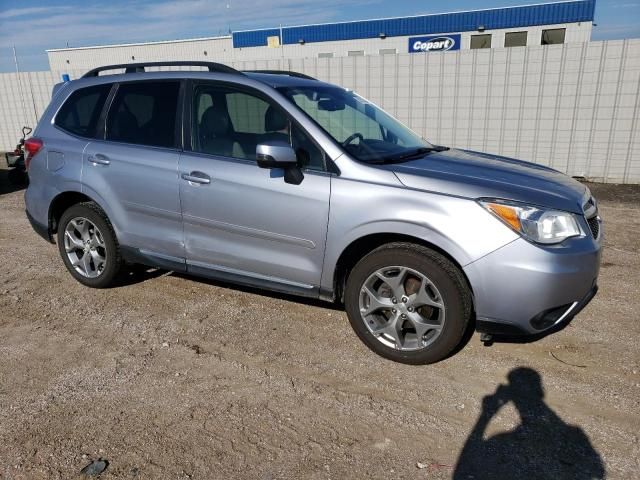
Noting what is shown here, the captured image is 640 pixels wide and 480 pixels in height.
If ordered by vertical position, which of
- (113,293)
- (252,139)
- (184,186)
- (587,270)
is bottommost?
(113,293)

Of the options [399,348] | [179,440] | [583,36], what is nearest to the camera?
[179,440]

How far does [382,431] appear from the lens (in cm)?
274

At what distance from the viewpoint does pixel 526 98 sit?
31.0 ft

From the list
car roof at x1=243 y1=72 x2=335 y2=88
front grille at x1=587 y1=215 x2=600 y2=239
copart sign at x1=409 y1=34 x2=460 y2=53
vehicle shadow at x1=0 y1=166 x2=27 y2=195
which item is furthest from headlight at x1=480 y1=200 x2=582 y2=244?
copart sign at x1=409 y1=34 x2=460 y2=53

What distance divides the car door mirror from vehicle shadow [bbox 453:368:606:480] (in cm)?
189

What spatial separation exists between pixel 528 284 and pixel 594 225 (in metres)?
0.88

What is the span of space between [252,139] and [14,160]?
8036 millimetres

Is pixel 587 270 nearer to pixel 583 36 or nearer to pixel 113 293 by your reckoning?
pixel 113 293

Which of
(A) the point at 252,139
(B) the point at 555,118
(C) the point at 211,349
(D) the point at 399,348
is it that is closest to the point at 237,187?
(A) the point at 252,139

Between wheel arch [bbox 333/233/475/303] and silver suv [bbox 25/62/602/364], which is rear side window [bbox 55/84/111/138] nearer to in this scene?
silver suv [bbox 25/62/602/364]

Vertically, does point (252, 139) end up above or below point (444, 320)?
above

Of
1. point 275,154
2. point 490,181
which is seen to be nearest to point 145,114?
point 275,154

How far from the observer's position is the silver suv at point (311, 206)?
3.07 metres

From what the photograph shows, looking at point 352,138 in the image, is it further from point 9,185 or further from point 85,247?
point 9,185
